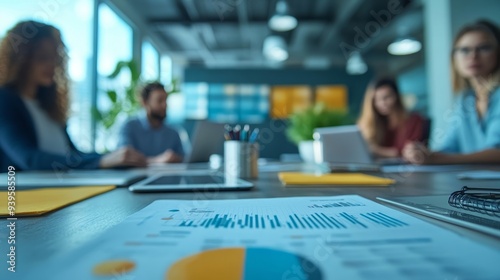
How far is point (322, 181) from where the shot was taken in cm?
56

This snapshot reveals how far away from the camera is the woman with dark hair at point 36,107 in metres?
0.95

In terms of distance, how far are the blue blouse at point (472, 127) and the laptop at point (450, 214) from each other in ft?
3.45

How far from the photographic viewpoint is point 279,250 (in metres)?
0.19

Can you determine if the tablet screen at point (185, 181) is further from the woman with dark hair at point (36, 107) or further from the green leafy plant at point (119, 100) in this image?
the green leafy plant at point (119, 100)

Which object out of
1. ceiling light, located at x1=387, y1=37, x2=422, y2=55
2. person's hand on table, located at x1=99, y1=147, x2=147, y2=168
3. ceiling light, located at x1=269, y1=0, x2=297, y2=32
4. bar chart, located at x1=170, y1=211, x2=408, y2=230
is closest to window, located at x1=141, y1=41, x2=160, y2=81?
ceiling light, located at x1=269, y1=0, x2=297, y2=32

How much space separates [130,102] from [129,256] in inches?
114

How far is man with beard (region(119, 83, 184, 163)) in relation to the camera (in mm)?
2035

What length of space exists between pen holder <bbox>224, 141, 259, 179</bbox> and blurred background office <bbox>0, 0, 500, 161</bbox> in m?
0.97

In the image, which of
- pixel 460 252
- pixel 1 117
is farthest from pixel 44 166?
pixel 460 252

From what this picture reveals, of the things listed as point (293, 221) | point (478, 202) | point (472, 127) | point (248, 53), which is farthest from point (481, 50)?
point (248, 53)

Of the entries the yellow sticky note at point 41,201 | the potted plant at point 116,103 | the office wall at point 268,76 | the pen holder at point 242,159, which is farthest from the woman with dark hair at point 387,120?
the office wall at point 268,76

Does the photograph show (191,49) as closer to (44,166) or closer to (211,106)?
(211,106)

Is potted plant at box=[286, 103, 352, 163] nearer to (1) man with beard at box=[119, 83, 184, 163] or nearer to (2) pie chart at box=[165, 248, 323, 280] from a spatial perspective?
(1) man with beard at box=[119, 83, 184, 163]

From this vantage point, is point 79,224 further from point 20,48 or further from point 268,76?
point 268,76
